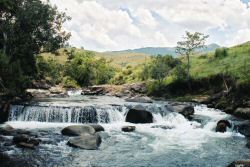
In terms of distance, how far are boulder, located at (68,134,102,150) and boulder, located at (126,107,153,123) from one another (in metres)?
12.4

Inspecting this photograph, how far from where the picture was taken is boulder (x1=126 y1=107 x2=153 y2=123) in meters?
44.1

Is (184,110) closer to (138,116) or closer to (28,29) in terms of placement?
(138,116)

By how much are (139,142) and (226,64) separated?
154 ft

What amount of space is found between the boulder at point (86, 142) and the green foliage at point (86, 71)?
89.1m

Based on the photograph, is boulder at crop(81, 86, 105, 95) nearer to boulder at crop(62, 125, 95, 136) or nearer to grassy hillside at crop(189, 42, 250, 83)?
grassy hillside at crop(189, 42, 250, 83)

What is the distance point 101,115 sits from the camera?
45031mm

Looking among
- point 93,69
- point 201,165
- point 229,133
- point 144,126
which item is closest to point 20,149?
point 201,165

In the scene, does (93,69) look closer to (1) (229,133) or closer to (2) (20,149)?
(1) (229,133)

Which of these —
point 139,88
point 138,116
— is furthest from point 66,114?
point 139,88

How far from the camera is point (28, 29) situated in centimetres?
4716

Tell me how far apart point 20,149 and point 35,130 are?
8.22 meters

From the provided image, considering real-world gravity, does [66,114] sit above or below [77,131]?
above

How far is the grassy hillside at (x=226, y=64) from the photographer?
6730 cm

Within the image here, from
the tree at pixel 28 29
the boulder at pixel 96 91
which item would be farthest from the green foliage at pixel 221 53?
the tree at pixel 28 29
